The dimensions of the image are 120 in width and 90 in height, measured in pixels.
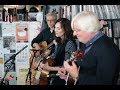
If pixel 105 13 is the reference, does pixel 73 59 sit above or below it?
below

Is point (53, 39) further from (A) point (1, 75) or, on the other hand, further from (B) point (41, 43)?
(A) point (1, 75)

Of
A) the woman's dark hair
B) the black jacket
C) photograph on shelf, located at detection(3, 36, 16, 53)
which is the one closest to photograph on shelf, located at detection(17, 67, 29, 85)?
photograph on shelf, located at detection(3, 36, 16, 53)

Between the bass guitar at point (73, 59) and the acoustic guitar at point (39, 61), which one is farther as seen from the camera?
the acoustic guitar at point (39, 61)

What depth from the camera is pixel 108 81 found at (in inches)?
111

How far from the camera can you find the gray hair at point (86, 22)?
105 inches

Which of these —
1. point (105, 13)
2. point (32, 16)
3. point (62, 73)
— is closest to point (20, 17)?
point (32, 16)

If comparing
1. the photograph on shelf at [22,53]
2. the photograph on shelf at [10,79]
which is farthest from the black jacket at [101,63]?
the photograph on shelf at [10,79]

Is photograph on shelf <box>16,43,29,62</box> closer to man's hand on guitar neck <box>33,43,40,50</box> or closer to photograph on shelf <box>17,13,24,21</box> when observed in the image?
man's hand on guitar neck <box>33,43,40,50</box>

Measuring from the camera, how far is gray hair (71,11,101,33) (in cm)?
268

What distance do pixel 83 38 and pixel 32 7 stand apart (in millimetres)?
626

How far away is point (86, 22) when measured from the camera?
105 inches

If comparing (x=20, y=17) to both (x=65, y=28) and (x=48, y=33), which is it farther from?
(x=65, y=28)

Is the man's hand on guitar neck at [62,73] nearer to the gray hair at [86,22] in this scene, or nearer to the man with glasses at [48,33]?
the man with glasses at [48,33]

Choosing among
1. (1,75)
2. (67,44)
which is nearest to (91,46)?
(67,44)
